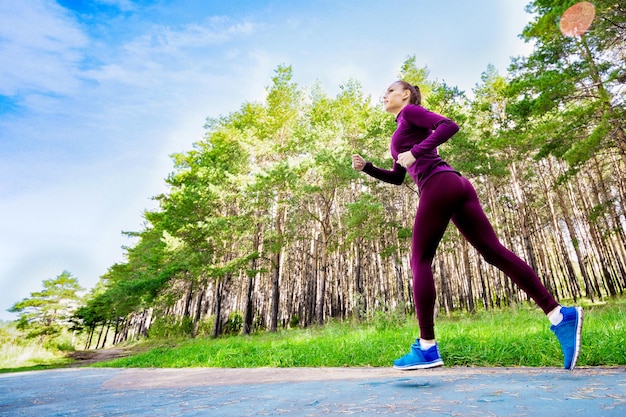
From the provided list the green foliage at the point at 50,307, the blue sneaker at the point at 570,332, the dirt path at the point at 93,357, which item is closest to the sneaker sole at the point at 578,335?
the blue sneaker at the point at 570,332

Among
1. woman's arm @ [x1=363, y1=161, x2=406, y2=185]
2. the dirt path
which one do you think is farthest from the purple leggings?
the dirt path

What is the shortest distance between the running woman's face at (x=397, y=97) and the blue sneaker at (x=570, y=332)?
1792 mm

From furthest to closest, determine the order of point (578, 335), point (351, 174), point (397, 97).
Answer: point (351, 174) < point (397, 97) < point (578, 335)

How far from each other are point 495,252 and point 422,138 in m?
0.95

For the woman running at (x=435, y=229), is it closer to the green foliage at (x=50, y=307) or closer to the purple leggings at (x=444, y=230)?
the purple leggings at (x=444, y=230)

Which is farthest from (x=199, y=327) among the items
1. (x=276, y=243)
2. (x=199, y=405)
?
(x=199, y=405)

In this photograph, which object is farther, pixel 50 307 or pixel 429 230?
pixel 50 307

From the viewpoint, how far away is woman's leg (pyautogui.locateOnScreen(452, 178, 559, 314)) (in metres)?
1.84

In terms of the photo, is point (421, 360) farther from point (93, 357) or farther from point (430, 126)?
point (93, 357)

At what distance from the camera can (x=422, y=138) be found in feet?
7.54

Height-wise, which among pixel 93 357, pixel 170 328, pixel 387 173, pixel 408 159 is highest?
pixel 387 173

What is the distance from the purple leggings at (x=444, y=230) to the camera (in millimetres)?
1953

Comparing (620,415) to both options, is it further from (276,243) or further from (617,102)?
(276,243)

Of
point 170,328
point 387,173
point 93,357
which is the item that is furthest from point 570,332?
point 170,328
